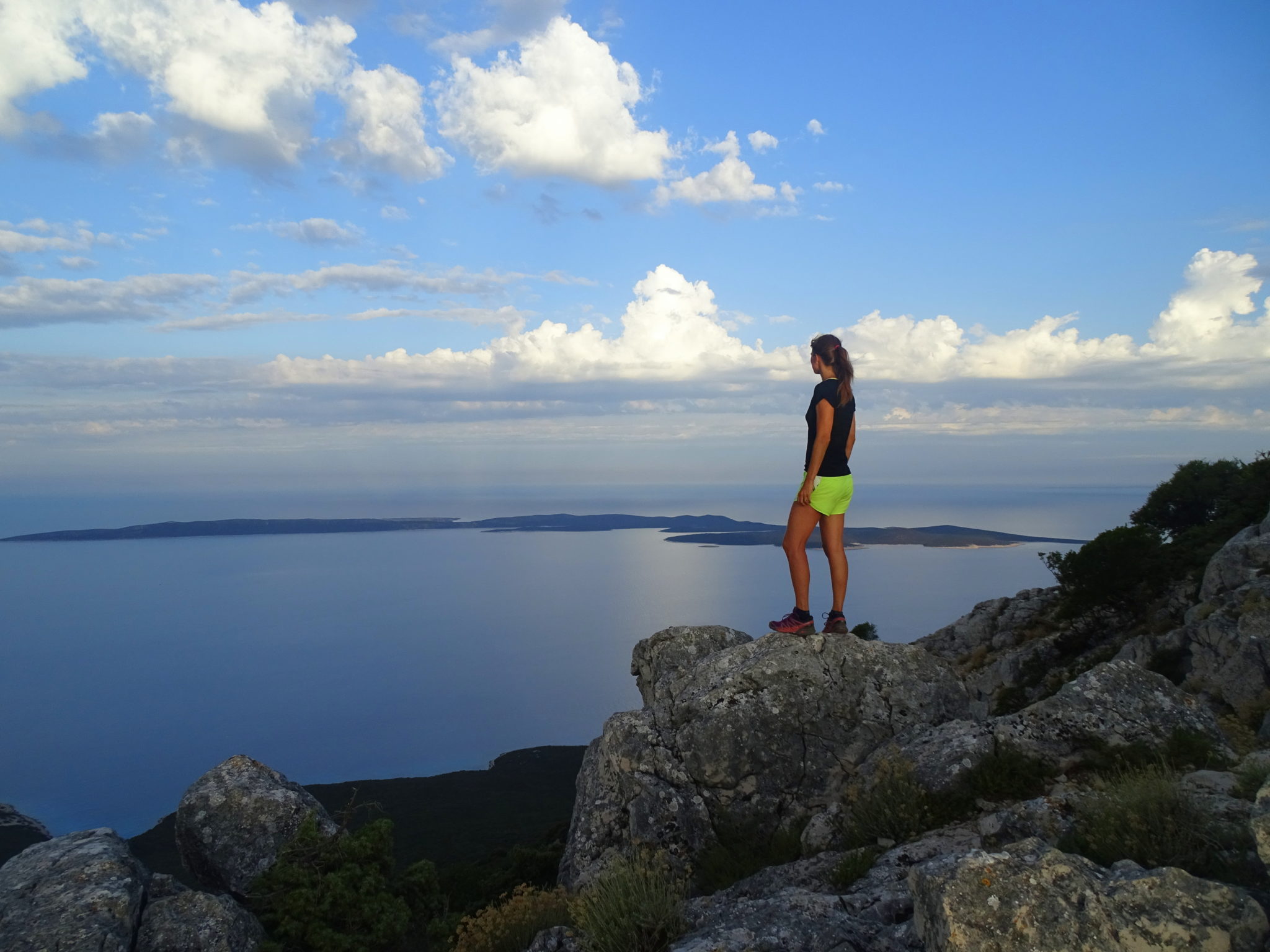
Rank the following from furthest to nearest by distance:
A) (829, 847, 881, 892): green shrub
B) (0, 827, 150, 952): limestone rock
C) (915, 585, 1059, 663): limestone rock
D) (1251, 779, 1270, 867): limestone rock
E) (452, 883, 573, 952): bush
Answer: (915, 585, 1059, 663): limestone rock
(452, 883, 573, 952): bush
(0, 827, 150, 952): limestone rock
(829, 847, 881, 892): green shrub
(1251, 779, 1270, 867): limestone rock

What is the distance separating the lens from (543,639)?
120 m

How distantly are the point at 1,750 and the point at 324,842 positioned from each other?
10326 cm

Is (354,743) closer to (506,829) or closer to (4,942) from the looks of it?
(506,829)

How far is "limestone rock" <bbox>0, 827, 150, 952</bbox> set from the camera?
18.7 ft

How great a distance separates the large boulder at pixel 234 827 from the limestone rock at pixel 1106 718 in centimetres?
753

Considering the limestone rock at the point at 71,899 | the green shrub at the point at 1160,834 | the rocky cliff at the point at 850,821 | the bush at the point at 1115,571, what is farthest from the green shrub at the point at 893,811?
the bush at the point at 1115,571

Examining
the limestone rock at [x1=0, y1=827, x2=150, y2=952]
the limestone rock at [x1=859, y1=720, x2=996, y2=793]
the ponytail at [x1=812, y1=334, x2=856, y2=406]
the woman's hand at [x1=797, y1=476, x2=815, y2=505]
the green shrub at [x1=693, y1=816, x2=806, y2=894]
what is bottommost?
the green shrub at [x1=693, y1=816, x2=806, y2=894]

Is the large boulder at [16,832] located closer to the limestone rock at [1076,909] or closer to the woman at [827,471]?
the woman at [827,471]

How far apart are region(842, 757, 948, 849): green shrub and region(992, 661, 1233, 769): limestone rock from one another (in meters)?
0.97

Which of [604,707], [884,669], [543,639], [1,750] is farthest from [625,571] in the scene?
[884,669]

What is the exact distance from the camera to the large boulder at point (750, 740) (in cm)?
804

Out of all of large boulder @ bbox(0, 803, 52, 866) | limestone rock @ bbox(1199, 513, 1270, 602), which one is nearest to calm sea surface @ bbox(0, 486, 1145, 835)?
large boulder @ bbox(0, 803, 52, 866)

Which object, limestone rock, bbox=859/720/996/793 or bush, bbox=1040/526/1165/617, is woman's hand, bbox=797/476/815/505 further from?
bush, bbox=1040/526/1165/617

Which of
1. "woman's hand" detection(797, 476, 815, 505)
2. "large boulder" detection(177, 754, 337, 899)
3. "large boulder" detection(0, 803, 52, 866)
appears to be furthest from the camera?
"large boulder" detection(0, 803, 52, 866)
